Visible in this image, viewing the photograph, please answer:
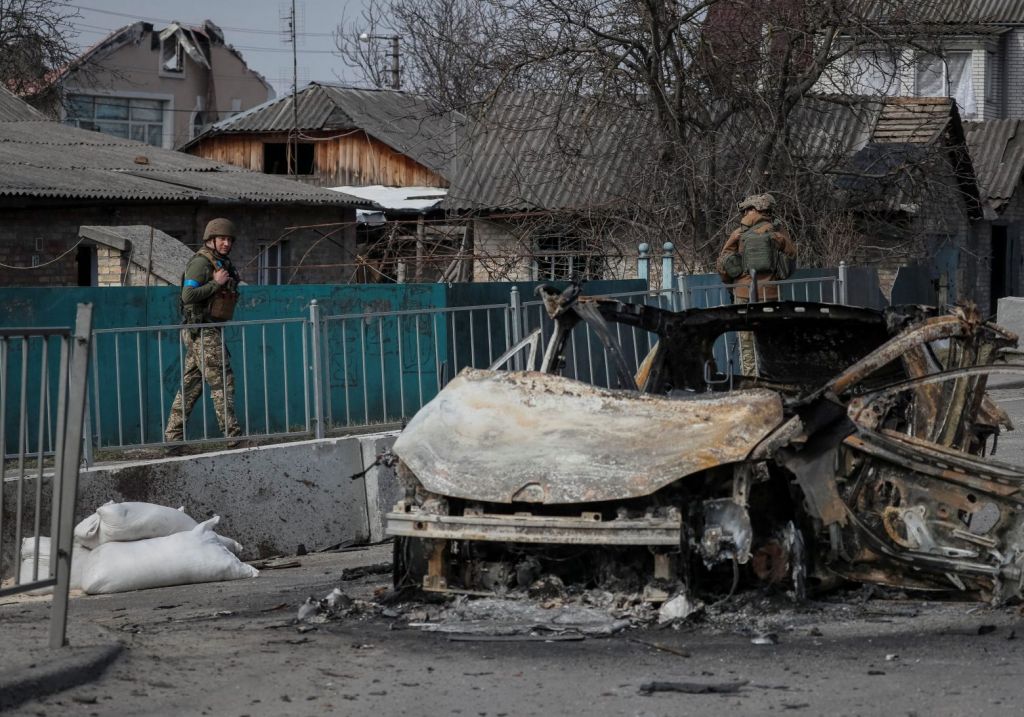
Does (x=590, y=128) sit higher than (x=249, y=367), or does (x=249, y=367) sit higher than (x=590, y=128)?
(x=590, y=128)

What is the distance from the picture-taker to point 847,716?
4938 mm

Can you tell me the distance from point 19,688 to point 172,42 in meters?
57.3

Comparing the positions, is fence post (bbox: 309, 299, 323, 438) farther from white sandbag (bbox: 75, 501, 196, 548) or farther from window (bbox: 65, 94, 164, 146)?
window (bbox: 65, 94, 164, 146)

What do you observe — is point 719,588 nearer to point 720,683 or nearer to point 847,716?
point 720,683

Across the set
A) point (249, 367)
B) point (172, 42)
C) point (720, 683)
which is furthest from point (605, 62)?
point (172, 42)

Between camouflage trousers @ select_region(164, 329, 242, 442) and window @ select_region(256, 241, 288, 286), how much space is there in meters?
15.0

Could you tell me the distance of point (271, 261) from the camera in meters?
26.4

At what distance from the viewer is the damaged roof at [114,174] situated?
70.2 ft

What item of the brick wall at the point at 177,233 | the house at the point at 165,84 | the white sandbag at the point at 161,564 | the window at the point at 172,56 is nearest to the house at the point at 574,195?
the brick wall at the point at 177,233

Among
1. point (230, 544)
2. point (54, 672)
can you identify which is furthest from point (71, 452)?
point (230, 544)

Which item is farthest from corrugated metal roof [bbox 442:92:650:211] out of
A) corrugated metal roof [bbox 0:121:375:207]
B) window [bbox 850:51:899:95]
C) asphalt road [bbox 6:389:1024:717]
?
asphalt road [bbox 6:389:1024:717]

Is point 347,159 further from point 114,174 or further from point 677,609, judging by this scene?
point 677,609

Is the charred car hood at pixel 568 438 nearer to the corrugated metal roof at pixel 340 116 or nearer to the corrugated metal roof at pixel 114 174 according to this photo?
the corrugated metal roof at pixel 114 174

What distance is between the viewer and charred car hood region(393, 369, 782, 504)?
6141mm
